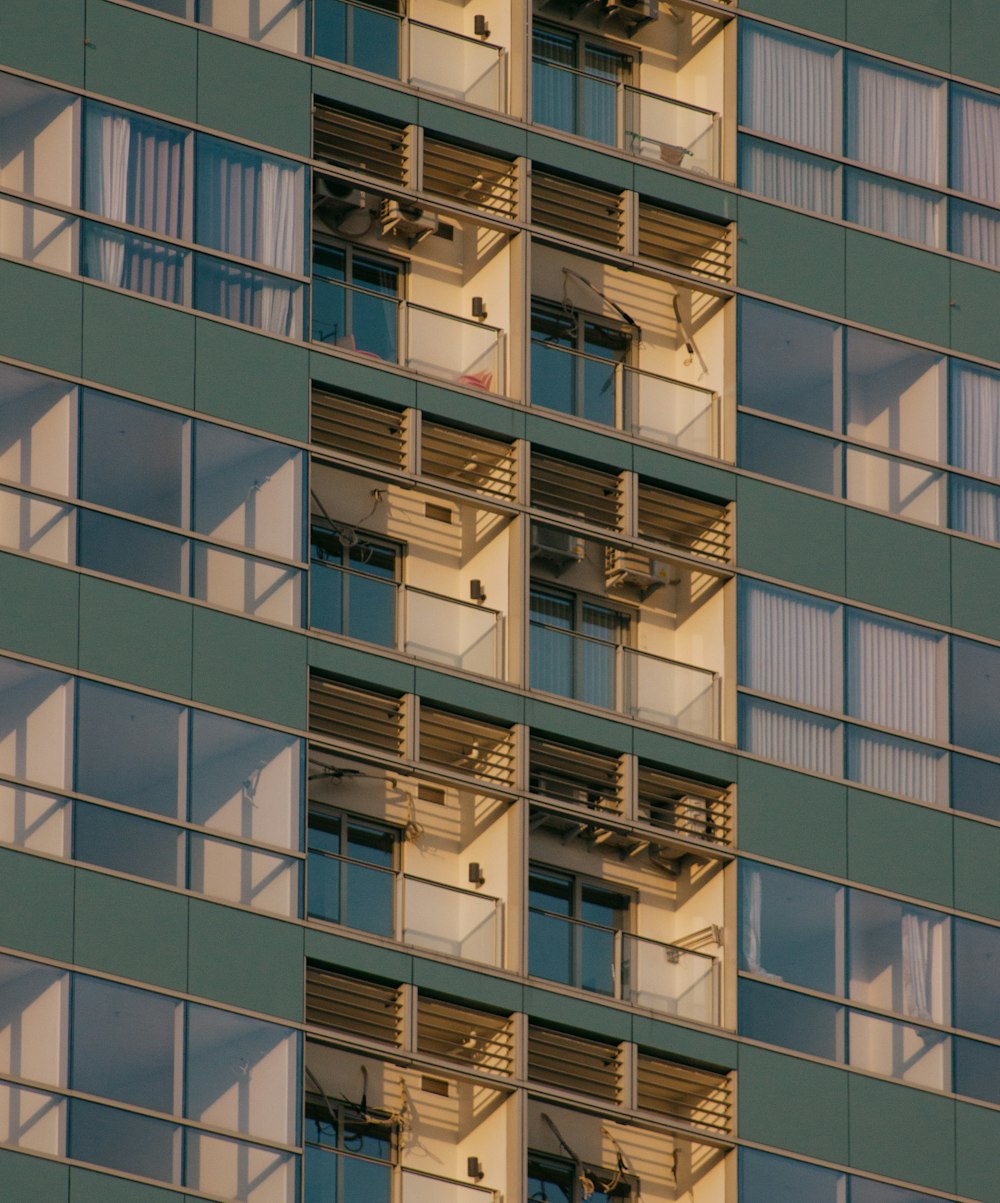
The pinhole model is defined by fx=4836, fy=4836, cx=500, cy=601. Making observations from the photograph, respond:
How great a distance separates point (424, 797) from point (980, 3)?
1470cm

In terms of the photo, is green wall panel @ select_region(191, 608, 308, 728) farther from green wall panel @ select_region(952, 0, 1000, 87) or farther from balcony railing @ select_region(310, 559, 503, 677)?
green wall panel @ select_region(952, 0, 1000, 87)

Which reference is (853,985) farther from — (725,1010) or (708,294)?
(708,294)

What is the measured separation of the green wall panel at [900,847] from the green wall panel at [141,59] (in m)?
12.5

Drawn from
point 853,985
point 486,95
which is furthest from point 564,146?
point 853,985

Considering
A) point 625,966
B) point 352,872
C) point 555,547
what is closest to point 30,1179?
point 352,872

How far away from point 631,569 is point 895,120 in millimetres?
8033

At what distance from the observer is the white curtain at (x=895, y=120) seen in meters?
66.2

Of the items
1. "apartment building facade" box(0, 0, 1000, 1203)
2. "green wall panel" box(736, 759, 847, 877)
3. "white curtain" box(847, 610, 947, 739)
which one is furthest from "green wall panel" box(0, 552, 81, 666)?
"white curtain" box(847, 610, 947, 739)

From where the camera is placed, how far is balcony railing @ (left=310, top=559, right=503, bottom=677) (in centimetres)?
6091

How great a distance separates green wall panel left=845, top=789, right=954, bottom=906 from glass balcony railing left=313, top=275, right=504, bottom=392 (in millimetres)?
7269

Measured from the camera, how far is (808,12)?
2603 inches

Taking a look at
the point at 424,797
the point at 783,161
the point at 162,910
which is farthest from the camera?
the point at 783,161

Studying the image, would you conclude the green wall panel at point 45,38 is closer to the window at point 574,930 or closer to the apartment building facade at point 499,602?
the apartment building facade at point 499,602

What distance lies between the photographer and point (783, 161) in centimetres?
6562
